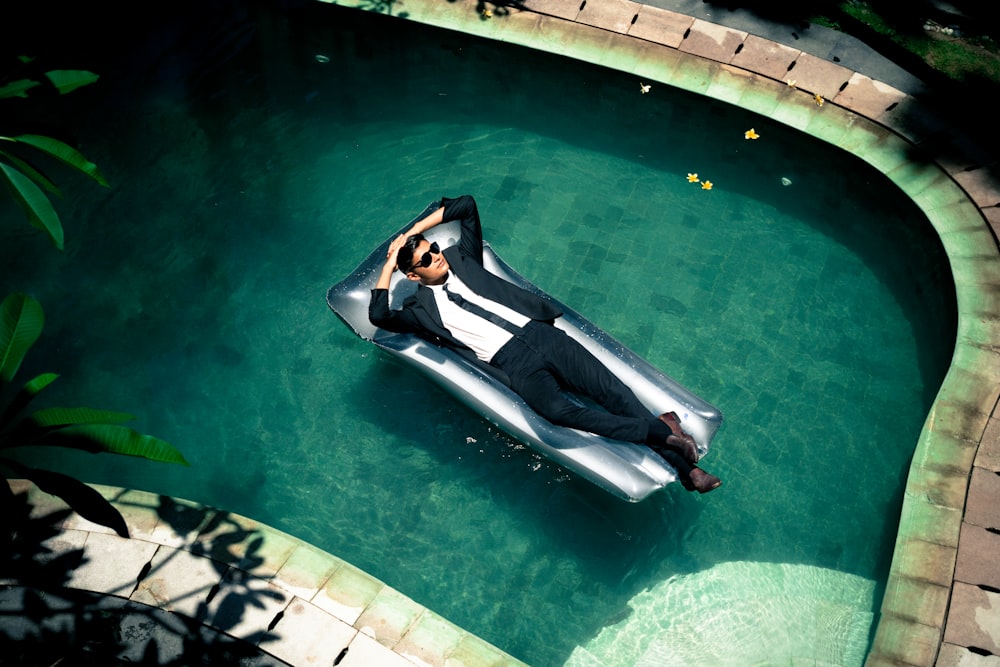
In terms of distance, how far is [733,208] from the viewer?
585cm

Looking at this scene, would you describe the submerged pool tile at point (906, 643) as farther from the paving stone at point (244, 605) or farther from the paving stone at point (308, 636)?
the paving stone at point (244, 605)

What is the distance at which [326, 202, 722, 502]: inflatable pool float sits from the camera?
14.0ft

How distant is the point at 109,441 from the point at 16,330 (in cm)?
79

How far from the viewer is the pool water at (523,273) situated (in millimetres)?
4559

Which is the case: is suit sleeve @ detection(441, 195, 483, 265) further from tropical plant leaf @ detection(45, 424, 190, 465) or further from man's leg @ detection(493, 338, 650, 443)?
tropical plant leaf @ detection(45, 424, 190, 465)

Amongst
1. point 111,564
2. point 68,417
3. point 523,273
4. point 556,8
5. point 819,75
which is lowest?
point 111,564

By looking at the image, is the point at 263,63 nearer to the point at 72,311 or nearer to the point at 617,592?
the point at 72,311

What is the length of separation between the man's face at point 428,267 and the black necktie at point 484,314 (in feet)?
0.43

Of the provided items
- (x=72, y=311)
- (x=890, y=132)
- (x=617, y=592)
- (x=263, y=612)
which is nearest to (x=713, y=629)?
(x=617, y=592)

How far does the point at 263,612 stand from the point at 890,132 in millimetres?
5320

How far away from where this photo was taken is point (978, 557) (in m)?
4.08

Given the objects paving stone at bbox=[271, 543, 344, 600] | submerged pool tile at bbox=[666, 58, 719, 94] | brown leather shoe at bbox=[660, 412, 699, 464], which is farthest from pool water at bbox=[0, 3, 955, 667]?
brown leather shoe at bbox=[660, 412, 699, 464]

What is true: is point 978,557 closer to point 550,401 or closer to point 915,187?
point 550,401

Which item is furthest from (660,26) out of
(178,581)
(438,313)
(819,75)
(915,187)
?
(178,581)
